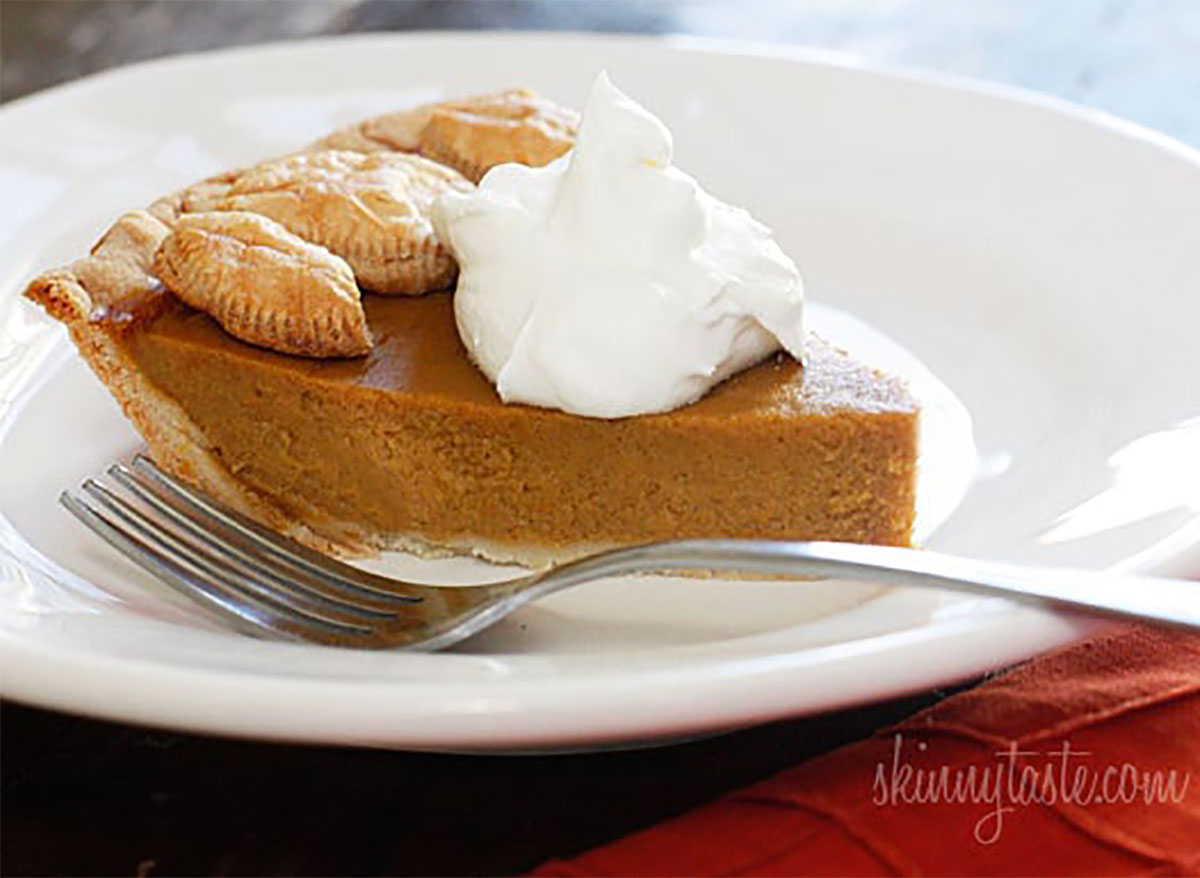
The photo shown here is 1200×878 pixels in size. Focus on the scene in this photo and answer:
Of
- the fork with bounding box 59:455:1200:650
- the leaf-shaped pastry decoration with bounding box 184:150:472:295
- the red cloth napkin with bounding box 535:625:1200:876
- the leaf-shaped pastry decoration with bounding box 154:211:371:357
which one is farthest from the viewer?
the leaf-shaped pastry decoration with bounding box 184:150:472:295

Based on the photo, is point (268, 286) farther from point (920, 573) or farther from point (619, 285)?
point (920, 573)

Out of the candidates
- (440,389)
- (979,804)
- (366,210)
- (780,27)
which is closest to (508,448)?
(440,389)

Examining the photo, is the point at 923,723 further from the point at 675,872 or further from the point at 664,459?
the point at 664,459

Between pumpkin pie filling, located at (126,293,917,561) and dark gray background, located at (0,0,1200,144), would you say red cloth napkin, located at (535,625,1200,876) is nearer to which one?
pumpkin pie filling, located at (126,293,917,561)

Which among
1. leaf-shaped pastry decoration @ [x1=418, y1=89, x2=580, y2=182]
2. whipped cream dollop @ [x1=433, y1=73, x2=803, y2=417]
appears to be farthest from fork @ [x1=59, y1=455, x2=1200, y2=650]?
leaf-shaped pastry decoration @ [x1=418, y1=89, x2=580, y2=182]

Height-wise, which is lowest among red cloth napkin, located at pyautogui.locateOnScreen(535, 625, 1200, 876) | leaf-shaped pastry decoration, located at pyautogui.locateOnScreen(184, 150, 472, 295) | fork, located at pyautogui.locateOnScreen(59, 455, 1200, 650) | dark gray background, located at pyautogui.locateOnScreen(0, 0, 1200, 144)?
red cloth napkin, located at pyautogui.locateOnScreen(535, 625, 1200, 876)

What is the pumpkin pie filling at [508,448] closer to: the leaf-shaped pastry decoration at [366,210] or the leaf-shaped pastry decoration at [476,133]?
the leaf-shaped pastry decoration at [366,210]

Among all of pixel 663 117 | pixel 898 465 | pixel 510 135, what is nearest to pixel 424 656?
pixel 898 465
